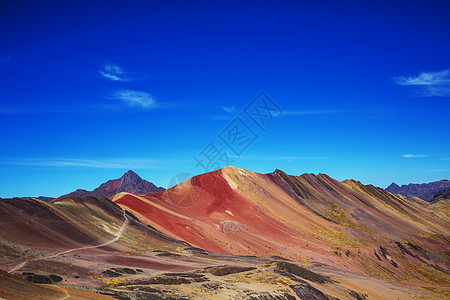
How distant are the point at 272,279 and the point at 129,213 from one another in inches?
1065

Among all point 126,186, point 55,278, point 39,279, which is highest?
point 126,186

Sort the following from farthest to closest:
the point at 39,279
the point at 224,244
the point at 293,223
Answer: the point at 293,223, the point at 224,244, the point at 39,279

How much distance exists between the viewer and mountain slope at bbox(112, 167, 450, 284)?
175ft

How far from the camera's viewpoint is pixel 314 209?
84.3 meters

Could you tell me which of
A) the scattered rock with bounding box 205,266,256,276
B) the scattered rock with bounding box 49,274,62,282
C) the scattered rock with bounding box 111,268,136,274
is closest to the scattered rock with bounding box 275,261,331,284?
the scattered rock with bounding box 205,266,256,276

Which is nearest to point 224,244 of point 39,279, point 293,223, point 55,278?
point 293,223

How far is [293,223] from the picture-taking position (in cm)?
6938

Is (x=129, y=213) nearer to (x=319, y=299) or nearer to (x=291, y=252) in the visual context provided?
(x=291, y=252)

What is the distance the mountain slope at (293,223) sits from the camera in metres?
53.4

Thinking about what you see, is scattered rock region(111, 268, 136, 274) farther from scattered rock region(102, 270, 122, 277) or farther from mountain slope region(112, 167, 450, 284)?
mountain slope region(112, 167, 450, 284)

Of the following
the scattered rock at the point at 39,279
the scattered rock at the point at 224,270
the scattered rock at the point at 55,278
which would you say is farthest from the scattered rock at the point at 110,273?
the scattered rock at the point at 224,270

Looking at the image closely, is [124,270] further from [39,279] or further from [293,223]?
[293,223]

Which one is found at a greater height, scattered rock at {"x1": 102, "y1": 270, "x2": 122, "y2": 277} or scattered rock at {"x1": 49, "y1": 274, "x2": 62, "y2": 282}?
scattered rock at {"x1": 49, "y1": 274, "x2": 62, "y2": 282}

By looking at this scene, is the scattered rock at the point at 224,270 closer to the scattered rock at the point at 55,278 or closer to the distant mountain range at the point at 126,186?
the scattered rock at the point at 55,278
